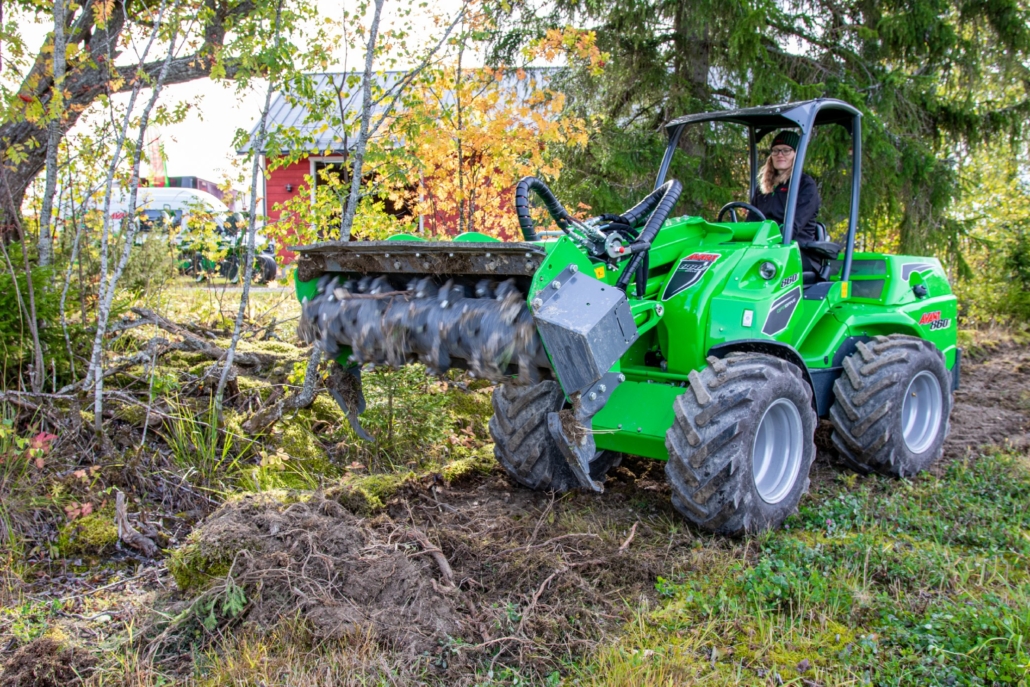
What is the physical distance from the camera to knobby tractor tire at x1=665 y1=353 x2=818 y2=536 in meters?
4.03

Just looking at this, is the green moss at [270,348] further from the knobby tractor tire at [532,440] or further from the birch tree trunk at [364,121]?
the knobby tractor tire at [532,440]

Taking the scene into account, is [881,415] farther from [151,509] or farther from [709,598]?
[151,509]

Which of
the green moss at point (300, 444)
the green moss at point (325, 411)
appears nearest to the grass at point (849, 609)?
the green moss at point (300, 444)

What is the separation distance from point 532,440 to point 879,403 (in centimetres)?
225

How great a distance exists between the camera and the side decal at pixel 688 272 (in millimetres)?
4602

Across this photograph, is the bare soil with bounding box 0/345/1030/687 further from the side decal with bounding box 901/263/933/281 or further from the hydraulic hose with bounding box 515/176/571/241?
the side decal with bounding box 901/263/933/281

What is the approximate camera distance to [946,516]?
185 inches

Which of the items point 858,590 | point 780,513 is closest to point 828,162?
point 780,513

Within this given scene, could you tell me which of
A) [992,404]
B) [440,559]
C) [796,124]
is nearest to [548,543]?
[440,559]

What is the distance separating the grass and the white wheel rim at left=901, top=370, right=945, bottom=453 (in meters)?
1.07

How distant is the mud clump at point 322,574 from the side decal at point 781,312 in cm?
238

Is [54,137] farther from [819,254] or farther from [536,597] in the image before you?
[819,254]

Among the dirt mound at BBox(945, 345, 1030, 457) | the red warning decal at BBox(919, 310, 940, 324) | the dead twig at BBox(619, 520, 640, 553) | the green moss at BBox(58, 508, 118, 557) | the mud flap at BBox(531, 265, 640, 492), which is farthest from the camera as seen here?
the dirt mound at BBox(945, 345, 1030, 457)

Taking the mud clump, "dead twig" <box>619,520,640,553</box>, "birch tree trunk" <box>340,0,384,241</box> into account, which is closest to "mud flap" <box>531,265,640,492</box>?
"dead twig" <box>619,520,640,553</box>
